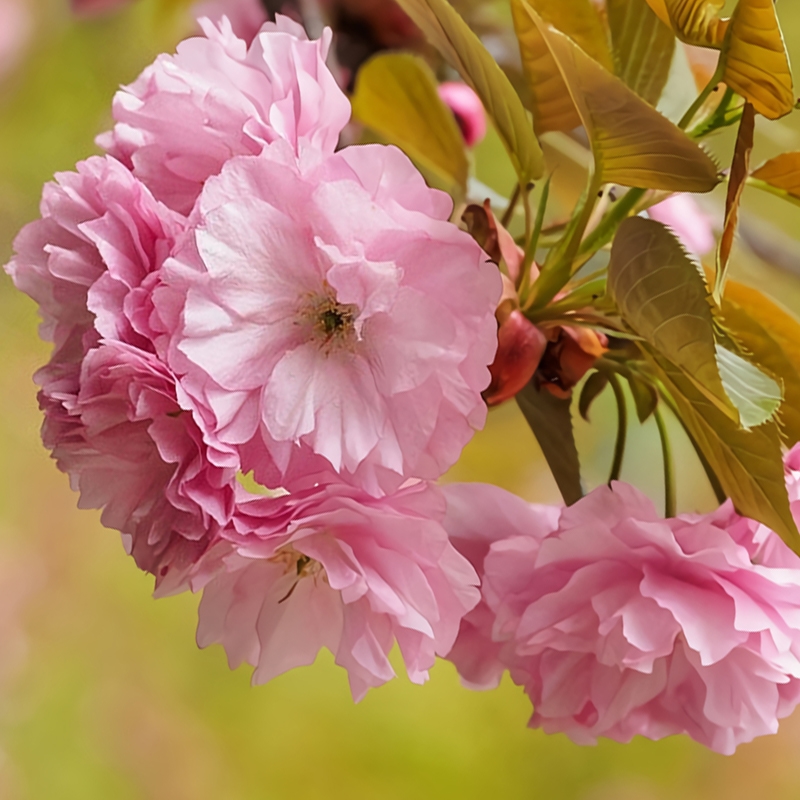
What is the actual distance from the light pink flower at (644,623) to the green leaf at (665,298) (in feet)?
0.27

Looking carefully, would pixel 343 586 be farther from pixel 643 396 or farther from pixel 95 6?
pixel 95 6

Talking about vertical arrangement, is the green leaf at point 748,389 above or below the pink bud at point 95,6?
above

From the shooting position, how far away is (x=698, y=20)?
31 centimetres

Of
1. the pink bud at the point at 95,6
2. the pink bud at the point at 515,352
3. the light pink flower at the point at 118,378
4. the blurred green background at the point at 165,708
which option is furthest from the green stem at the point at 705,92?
the pink bud at the point at 95,6

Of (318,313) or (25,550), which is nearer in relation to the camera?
(318,313)

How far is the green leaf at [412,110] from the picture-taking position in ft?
1.77

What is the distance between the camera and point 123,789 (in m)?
0.79

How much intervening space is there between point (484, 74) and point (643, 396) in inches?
6.5

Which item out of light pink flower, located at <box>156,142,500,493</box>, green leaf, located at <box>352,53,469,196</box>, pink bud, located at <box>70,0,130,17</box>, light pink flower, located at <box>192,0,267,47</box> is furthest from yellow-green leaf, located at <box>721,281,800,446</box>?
pink bud, located at <box>70,0,130,17</box>

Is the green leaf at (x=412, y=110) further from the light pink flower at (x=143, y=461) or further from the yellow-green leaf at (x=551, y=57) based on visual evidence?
the light pink flower at (x=143, y=461)

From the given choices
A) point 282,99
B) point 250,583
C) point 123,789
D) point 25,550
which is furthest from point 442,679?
point 282,99

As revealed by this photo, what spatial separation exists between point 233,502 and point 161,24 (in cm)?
76

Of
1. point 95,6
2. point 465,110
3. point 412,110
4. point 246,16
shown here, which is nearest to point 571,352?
point 412,110

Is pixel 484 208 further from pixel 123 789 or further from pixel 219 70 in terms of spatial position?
pixel 123 789
